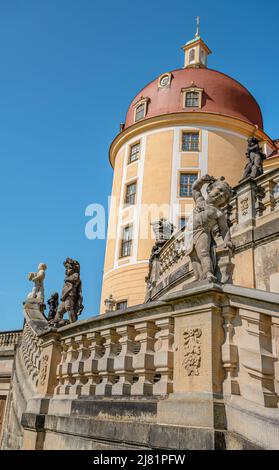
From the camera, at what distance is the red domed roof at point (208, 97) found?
27969mm

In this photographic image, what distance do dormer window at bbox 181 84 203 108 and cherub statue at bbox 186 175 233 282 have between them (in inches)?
915

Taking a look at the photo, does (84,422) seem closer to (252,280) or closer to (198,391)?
(198,391)

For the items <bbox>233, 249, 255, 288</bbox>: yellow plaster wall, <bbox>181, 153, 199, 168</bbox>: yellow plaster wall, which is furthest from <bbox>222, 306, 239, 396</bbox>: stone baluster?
<bbox>181, 153, 199, 168</bbox>: yellow plaster wall

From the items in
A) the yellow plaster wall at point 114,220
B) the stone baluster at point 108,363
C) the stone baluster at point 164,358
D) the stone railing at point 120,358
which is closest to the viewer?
the stone baluster at point 164,358

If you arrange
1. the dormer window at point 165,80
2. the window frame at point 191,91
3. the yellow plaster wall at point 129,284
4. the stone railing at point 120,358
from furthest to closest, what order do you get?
the dormer window at point 165,80 < the window frame at point 191,91 < the yellow plaster wall at point 129,284 < the stone railing at point 120,358

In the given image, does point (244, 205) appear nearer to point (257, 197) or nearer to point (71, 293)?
point (257, 197)

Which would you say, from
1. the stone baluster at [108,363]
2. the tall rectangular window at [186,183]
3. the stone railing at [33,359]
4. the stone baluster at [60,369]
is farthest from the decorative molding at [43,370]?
the tall rectangular window at [186,183]

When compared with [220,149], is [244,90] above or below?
above

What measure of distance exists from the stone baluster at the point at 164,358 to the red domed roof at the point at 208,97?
24393mm

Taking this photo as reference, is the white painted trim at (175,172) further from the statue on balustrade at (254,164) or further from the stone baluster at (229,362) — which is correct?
the stone baluster at (229,362)

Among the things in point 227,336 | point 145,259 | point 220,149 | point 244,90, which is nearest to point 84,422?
point 227,336

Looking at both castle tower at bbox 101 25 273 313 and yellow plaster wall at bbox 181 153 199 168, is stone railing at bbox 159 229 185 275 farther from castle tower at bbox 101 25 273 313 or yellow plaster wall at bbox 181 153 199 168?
yellow plaster wall at bbox 181 153 199 168

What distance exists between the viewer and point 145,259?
2480 centimetres
